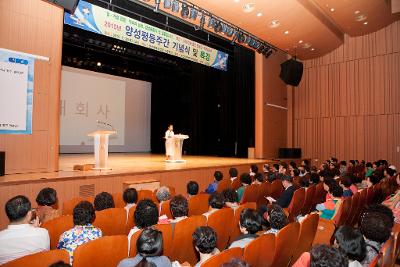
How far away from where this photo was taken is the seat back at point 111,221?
286 cm

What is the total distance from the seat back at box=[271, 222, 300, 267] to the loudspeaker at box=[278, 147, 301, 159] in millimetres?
9278

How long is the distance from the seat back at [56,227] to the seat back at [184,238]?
0.95m

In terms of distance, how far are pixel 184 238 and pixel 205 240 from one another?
0.77 metres

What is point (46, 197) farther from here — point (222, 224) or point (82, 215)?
point (222, 224)

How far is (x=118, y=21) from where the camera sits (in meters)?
6.78

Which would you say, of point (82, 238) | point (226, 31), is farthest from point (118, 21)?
point (82, 238)

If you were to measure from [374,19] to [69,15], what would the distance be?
8.69 meters

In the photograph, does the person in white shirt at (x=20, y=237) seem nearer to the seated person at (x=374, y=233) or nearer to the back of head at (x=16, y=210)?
the back of head at (x=16, y=210)

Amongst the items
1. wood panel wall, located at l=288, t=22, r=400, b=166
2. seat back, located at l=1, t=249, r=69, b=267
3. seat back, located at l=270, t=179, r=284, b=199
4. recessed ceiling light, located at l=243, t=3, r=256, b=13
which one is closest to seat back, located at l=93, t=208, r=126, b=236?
seat back, located at l=1, t=249, r=69, b=267

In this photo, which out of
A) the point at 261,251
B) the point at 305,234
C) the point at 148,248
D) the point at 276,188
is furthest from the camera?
the point at 276,188

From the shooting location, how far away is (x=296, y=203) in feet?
14.0

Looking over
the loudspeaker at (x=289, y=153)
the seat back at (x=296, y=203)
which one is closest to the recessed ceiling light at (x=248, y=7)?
the seat back at (x=296, y=203)

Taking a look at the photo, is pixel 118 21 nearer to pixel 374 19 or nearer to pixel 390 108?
pixel 374 19

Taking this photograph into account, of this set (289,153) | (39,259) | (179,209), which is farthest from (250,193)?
(289,153)
